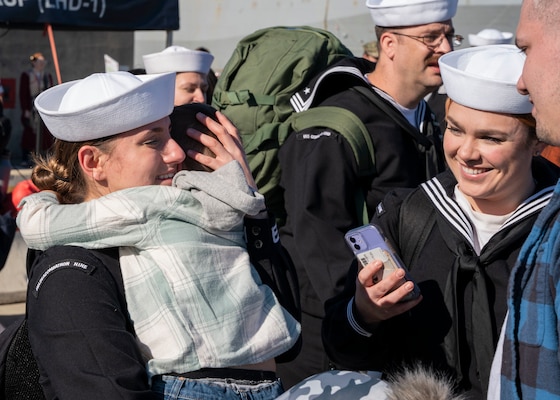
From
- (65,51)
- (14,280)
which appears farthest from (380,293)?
(65,51)

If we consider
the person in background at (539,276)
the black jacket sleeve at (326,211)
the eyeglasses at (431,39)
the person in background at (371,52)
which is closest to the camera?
the person in background at (539,276)

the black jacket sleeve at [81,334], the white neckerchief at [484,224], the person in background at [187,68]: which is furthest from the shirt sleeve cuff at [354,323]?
the person in background at [187,68]

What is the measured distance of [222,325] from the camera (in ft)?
7.34

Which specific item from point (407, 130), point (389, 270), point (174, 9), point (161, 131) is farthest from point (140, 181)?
point (174, 9)

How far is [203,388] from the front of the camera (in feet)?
7.20

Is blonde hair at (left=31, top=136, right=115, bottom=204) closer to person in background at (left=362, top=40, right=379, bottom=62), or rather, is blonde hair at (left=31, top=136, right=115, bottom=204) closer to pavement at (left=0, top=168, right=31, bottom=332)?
pavement at (left=0, top=168, right=31, bottom=332)

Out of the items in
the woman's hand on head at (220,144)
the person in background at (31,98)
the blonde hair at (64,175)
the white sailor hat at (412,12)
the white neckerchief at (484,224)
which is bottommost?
the person in background at (31,98)

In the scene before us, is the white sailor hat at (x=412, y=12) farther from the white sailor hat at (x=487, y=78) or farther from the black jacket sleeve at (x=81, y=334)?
the black jacket sleeve at (x=81, y=334)

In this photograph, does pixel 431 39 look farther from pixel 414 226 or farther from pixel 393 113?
pixel 414 226

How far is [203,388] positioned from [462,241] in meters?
0.98

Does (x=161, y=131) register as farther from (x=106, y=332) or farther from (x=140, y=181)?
(x=106, y=332)

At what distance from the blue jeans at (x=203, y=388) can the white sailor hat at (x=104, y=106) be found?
0.69 m

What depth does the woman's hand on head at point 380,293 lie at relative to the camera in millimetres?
2529

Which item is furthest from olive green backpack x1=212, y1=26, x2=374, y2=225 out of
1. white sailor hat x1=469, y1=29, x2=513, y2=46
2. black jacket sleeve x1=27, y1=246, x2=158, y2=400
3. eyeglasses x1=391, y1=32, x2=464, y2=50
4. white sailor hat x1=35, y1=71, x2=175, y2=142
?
white sailor hat x1=469, y1=29, x2=513, y2=46
